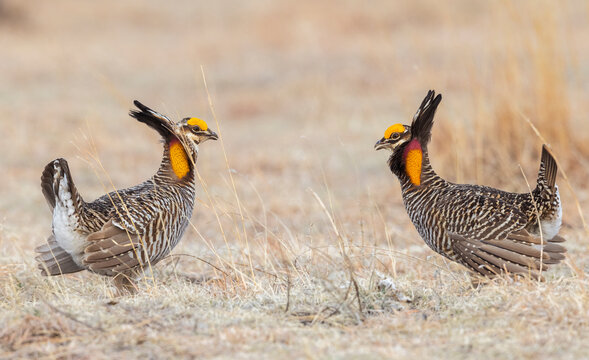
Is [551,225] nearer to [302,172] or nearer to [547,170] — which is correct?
[547,170]

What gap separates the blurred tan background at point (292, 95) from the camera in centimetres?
743

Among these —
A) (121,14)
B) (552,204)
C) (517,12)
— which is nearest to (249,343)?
(552,204)

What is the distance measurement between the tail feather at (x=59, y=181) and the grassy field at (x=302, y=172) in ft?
0.86

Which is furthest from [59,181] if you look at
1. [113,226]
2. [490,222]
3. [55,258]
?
[490,222]

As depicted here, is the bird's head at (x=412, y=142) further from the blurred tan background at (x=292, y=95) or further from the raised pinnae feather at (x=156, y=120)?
the raised pinnae feather at (x=156, y=120)

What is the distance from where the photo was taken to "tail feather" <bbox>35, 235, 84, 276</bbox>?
4.41m

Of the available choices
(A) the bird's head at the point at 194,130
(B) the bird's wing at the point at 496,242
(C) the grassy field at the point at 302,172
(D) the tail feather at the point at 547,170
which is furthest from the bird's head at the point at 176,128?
(D) the tail feather at the point at 547,170

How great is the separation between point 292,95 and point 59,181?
32.1 ft

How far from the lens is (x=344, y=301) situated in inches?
144

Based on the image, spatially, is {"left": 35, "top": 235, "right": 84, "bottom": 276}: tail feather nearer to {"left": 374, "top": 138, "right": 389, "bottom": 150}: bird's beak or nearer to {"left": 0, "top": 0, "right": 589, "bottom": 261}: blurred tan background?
{"left": 0, "top": 0, "right": 589, "bottom": 261}: blurred tan background

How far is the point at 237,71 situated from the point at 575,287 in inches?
503

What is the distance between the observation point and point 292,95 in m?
13.7

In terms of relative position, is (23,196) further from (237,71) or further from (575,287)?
(237,71)

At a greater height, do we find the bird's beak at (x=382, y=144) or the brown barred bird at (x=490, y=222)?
the bird's beak at (x=382, y=144)
